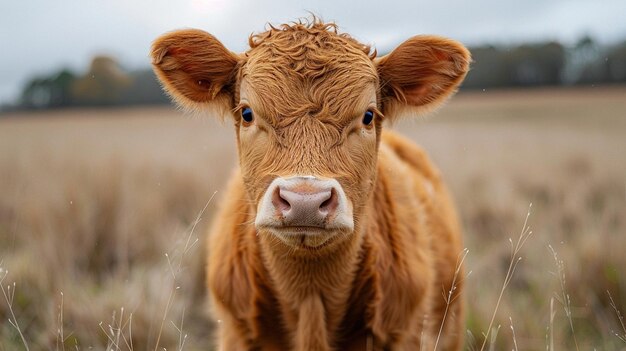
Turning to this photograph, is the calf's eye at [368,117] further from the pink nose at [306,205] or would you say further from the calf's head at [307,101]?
the pink nose at [306,205]

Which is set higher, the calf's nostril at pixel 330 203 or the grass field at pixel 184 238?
the calf's nostril at pixel 330 203

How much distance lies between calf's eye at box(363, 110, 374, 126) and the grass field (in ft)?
2.15

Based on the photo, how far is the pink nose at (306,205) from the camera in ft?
7.41

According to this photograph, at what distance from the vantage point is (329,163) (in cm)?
264

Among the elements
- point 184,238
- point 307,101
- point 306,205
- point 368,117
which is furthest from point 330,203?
point 184,238

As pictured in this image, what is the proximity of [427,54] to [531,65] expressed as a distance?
13.1 metres

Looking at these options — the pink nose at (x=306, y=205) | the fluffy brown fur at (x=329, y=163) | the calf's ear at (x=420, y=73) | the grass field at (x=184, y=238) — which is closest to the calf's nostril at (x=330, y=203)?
the pink nose at (x=306, y=205)

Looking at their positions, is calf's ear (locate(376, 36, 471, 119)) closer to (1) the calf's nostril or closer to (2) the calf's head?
(2) the calf's head

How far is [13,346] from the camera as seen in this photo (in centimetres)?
402

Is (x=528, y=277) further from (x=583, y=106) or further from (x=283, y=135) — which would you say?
(x=583, y=106)

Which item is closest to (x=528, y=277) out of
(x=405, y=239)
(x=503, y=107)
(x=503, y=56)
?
(x=405, y=239)

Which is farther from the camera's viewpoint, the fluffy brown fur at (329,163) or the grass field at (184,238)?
the grass field at (184,238)

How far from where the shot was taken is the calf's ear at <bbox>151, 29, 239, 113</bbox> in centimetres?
308

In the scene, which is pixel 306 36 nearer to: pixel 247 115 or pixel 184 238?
pixel 247 115
